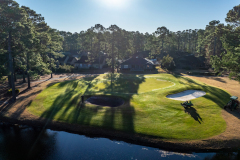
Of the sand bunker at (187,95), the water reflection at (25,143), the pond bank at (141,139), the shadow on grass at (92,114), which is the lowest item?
the water reflection at (25,143)

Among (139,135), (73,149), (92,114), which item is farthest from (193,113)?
(73,149)

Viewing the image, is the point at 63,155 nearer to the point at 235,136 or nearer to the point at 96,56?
the point at 235,136

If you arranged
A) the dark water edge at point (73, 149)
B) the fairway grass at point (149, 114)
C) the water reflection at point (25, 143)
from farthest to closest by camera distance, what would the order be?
the fairway grass at point (149, 114) → the water reflection at point (25, 143) → the dark water edge at point (73, 149)

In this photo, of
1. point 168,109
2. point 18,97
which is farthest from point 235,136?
point 18,97

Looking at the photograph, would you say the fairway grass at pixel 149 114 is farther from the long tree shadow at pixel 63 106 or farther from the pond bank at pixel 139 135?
the pond bank at pixel 139 135

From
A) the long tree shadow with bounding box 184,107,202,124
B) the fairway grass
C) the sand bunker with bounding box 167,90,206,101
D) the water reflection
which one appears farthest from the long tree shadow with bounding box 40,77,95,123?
the sand bunker with bounding box 167,90,206,101

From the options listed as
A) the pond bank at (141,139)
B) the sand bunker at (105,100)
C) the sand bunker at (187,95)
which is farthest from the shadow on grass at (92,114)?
the sand bunker at (187,95)

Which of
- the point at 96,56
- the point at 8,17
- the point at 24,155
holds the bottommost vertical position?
the point at 24,155
